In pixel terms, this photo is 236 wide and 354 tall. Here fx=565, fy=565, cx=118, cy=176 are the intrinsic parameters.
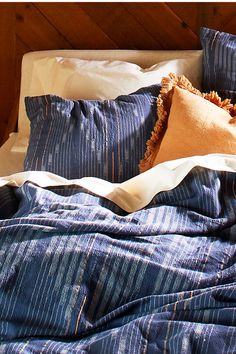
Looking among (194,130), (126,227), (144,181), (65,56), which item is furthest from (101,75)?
(126,227)

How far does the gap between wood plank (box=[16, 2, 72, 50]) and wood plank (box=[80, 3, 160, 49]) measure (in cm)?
14

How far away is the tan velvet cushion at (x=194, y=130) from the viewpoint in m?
1.48

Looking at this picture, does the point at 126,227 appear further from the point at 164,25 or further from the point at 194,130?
the point at 164,25

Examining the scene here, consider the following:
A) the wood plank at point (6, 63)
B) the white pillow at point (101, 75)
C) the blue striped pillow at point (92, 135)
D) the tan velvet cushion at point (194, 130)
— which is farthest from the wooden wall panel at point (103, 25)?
the tan velvet cushion at point (194, 130)

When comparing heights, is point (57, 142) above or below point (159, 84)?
below

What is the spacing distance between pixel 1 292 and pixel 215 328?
1.38 feet

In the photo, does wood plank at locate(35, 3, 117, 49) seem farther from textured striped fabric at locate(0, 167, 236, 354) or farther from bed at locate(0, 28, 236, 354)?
textured striped fabric at locate(0, 167, 236, 354)

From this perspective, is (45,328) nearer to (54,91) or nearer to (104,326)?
(104,326)

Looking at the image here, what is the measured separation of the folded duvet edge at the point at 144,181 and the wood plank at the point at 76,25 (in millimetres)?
821

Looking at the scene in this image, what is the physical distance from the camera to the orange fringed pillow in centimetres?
149

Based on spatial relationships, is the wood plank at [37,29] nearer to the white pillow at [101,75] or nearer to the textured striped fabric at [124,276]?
the white pillow at [101,75]

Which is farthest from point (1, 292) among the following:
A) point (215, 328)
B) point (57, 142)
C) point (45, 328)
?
point (57, 142)

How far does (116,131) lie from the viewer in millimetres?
1631

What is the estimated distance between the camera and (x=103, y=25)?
6.68 ft
